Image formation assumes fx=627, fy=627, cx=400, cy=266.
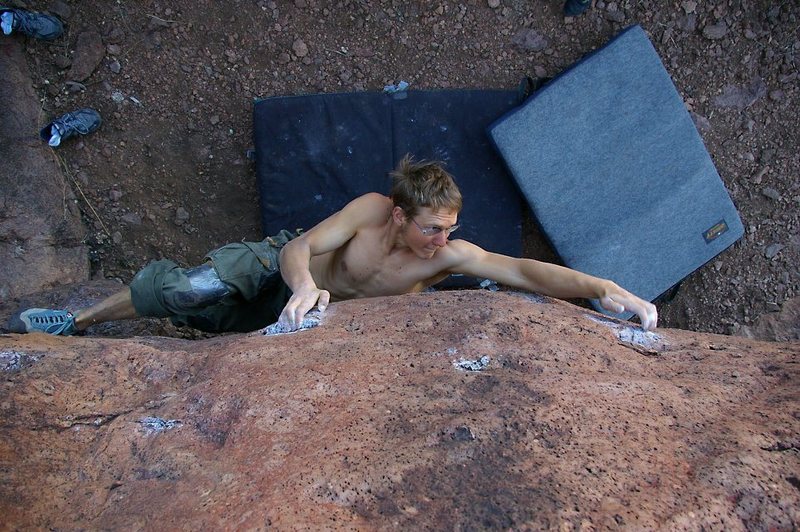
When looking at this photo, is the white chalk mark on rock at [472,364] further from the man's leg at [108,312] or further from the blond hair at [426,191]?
the man's leg at [108,312]

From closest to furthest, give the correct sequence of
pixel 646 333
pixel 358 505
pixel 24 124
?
pixel 358 505 → pixel 646 333 → pixel 24 124

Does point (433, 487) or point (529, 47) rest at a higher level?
point (529, 47)

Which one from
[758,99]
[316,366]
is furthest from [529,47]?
[316,366]

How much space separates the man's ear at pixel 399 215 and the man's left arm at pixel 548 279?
0.25 metres

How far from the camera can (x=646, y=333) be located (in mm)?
2236

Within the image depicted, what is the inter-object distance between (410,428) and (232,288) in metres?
1.51

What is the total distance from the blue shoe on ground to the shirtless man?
45.8 inches

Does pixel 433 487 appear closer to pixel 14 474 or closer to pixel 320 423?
pixel 320 423

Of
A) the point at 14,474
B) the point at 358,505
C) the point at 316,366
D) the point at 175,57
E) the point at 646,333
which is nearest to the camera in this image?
the point at 358,505

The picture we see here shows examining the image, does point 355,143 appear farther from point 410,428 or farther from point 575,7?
point 410,428

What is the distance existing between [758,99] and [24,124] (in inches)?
174

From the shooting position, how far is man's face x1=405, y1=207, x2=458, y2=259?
2.58 meters

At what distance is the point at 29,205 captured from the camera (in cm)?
347

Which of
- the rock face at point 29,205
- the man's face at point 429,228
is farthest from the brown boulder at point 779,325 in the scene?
the rock face at point 29,205
